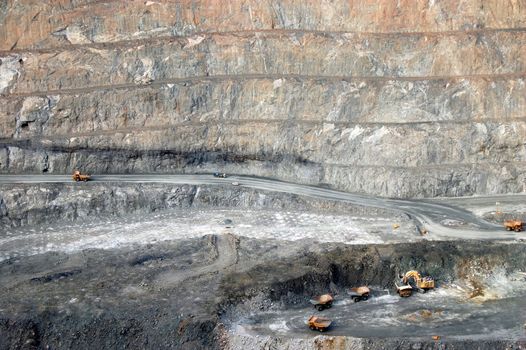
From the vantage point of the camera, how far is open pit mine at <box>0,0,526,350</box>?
98.4 ft

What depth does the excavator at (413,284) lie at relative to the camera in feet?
98.7

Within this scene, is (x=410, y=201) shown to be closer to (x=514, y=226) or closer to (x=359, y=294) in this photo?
(x=514, y=226)

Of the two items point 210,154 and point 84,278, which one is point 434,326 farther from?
point 210,154

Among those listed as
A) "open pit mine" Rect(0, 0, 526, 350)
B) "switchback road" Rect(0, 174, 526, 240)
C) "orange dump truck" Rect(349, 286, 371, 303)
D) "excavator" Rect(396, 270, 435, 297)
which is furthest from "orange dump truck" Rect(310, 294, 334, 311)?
"switchback road" Rect(0, 174, 526, 240)

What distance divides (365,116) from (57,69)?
71.8 feet

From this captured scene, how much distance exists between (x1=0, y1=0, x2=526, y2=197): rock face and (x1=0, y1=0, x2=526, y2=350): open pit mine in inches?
5.1

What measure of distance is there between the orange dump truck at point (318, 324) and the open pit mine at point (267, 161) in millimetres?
704

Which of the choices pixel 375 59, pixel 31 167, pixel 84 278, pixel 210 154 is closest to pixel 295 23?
pixel 375 59

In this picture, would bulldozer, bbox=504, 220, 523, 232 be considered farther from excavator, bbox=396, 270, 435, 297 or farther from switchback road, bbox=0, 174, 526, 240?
excavator, bbox=396, 270, 435, 297

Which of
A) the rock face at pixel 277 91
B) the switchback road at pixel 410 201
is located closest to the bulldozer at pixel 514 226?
the switchback road at pixel 410 201

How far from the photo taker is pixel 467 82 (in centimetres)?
4228

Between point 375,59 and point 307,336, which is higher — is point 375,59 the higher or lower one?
the higher one

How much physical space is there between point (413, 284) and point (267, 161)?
14835 mm

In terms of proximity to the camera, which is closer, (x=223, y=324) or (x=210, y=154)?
(x=223, y=324)
